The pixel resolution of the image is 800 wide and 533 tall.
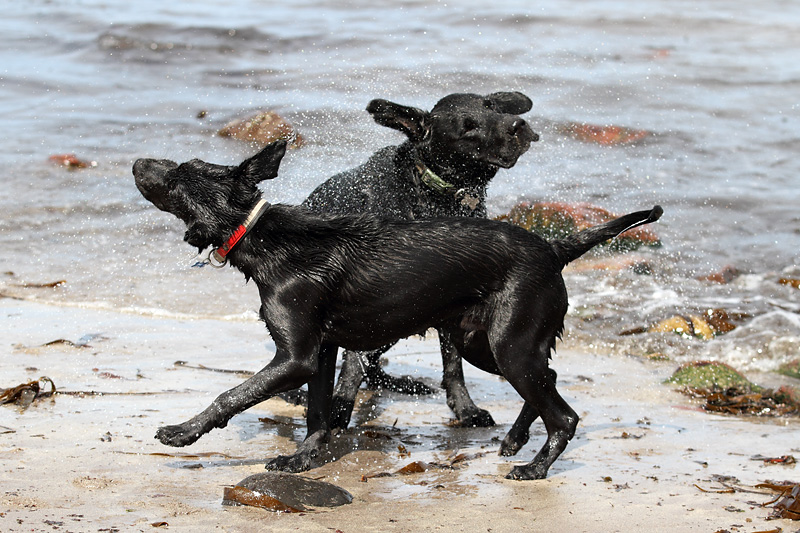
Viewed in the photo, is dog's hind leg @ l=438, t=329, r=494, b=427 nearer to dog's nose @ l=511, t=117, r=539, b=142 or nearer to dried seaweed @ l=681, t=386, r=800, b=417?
dog's nose @ l=511, t=117, r=539, b=142

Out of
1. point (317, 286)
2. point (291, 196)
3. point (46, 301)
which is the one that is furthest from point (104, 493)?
point (291, 196)

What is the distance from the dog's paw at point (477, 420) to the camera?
5.52 m

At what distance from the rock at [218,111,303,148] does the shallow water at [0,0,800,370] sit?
250 millimetres

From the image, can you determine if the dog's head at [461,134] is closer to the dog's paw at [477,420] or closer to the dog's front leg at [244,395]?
the dog's paw at [477,420]

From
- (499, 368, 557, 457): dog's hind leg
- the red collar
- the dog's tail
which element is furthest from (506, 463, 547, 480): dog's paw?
the red collar

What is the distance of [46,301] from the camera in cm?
753

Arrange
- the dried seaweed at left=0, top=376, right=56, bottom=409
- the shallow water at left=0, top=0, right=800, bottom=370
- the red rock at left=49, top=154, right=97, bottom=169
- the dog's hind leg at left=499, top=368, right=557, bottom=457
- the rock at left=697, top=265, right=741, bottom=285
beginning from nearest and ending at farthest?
the dog's hind leg at left=499, top=368, right=557, bottom=457 < the dried seaweed at left=0, top=376, right=56, bottom=409 < the shallow water at left=0, top=0, right=800, bottom=370 < the rock at left=697, top=265, right=741, bottom=285 < the red rock at left=49, top=154, right=97, bottom=169

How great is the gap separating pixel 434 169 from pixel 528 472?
7.03 feet

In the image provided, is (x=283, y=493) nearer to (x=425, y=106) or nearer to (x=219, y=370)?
(x=219, y=370)

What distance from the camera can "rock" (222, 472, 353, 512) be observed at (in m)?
3.92

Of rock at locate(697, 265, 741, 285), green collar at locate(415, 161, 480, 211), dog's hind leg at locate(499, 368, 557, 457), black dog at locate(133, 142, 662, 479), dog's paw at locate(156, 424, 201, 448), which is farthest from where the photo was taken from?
rock at locate(697, 265, 741, 285)

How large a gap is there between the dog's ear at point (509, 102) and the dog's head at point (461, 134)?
0.34 m

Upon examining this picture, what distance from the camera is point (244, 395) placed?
4.31 m

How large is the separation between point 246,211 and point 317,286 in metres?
0.46
